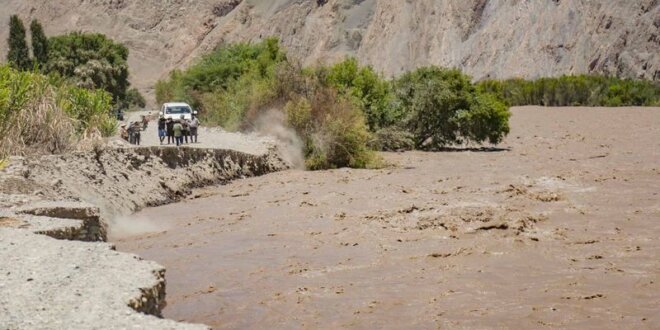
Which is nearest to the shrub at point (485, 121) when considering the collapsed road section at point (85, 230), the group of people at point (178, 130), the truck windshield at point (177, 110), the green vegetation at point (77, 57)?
the group of people at point (178, 130)

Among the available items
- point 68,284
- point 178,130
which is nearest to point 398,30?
point 178,130

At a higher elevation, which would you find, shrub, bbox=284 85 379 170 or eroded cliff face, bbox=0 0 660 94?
eroded cliff face, bbox=0 0 660 94

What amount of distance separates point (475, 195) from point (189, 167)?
32.1ft

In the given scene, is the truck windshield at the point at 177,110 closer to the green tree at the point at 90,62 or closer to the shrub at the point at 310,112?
the shrub at the point at 310,112

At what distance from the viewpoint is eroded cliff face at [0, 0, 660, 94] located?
7312 cm

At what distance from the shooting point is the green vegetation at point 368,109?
1272 inches

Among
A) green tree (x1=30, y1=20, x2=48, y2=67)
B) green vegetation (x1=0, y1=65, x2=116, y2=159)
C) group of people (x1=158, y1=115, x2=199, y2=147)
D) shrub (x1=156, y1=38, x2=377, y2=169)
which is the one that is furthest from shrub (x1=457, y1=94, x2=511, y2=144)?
green tree (x1=30, y1=20, x2=48, y2=67)

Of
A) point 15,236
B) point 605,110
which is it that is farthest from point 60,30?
point 15,236

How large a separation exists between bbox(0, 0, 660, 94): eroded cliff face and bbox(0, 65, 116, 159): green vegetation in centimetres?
2135

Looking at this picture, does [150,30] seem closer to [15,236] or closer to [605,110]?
[605,110]

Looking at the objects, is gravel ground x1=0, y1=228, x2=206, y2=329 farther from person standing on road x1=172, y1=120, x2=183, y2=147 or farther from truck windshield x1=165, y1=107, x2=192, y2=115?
truck windshield x1=165, y1=107, x2=192, y2=115

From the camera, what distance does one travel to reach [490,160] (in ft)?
107

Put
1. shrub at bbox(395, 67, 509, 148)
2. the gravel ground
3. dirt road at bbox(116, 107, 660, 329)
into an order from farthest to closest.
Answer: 1. shrub at bbox(395, 67, 509, 148)
2. dirt road at bbox(116, 107, 660, 329)
3. the gravel ground

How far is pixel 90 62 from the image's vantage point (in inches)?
3425
